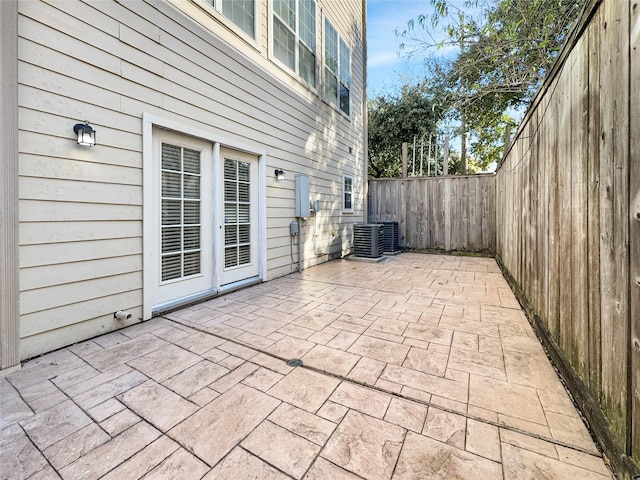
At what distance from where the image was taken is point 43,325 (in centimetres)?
225

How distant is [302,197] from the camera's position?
524cm

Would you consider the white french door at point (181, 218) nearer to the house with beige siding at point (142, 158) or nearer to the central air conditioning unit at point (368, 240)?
the house with beige siding at point (142, 158)

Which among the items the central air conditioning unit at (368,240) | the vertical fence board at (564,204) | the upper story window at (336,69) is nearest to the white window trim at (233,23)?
the upper story window at (336,69)

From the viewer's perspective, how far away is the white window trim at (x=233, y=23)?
3.49m

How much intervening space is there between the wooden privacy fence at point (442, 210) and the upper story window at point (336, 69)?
2.38 m

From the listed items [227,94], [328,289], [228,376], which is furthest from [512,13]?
[228,376]

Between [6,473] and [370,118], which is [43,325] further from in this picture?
[370,118]

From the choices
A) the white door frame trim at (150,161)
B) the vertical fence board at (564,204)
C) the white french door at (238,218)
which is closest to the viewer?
the vertical fence board at (564,204)

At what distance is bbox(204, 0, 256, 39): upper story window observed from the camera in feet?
12.1

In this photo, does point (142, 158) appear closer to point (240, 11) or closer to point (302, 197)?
point (240, 11)

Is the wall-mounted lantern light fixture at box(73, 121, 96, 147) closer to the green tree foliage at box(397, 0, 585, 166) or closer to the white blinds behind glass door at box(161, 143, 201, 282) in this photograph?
the white blinds behind glass door at box(161, 143, 201, 282)

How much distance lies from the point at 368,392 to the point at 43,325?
2.43 meters

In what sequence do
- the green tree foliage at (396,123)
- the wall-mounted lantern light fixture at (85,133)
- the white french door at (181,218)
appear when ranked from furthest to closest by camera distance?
the green tree foliage at (396,123) < the white french door at (181,218) < the wall-mounted lantern light fixture at (85,133)

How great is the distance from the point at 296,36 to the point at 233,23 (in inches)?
67.1
